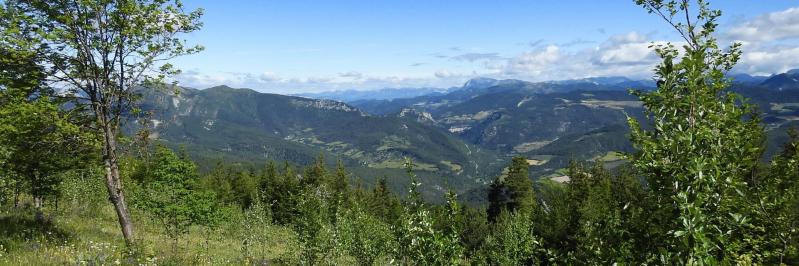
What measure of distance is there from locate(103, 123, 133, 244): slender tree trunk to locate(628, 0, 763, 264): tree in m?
16.4

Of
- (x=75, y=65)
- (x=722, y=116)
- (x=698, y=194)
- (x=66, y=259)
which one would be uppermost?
(x=75, y=65)

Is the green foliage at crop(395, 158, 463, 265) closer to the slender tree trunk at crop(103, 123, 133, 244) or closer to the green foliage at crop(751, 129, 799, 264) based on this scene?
the green foliage at crop(751, 129, 799, 264)

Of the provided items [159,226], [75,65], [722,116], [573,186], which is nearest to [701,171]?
[722,116]

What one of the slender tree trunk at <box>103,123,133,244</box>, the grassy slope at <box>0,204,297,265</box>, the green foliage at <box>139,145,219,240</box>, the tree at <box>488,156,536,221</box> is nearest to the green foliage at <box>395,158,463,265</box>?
the grassy slope at <box>0,204,297,265</box>

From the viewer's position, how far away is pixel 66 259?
14.6m

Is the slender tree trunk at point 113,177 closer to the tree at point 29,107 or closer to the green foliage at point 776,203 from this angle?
the tree at point 29,107

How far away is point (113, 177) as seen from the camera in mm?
17094

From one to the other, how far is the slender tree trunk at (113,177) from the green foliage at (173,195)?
9488 mm

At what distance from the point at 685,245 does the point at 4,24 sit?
1867 centimetres

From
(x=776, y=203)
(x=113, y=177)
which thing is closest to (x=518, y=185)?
(x=113, y=177)

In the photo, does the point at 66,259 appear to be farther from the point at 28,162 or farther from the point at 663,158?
the point at 663,158

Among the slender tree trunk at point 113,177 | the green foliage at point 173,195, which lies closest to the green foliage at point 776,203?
the slender tree trunk at point 113,177

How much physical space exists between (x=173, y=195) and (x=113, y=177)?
10752 millimetres

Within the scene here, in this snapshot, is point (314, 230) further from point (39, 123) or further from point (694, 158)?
point (694, 158)
